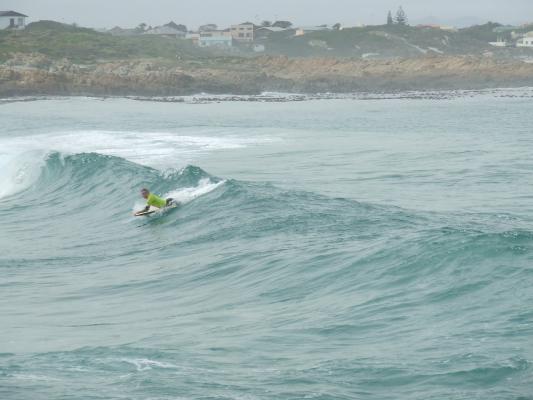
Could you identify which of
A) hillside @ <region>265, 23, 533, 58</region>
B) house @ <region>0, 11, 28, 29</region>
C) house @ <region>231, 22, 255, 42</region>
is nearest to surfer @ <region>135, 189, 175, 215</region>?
house @ <region>0, 11, 28, 29</region>

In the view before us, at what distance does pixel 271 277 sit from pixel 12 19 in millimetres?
118730

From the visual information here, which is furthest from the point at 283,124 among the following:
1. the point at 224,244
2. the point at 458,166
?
the point at 224,244

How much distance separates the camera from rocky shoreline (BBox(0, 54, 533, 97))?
81.3 metres

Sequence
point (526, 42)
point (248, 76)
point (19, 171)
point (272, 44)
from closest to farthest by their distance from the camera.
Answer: point (19, 171), point (248, 76), point (526, 42), point (272, 44)

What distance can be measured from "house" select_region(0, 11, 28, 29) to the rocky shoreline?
108ft

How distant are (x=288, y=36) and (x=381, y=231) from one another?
148 metres

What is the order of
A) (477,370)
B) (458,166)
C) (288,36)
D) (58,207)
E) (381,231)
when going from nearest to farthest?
(477,370) → (381,231) → (58,207) → (458,166) → (288,36)

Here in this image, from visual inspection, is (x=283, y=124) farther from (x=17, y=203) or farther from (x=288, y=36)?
(x=288, y=36)

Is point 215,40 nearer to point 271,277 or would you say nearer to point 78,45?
point 78,45

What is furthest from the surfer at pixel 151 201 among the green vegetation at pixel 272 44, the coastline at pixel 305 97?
the green vegetation at pixel 272 44

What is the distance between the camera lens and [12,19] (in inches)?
5079

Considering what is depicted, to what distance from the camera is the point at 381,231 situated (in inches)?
774

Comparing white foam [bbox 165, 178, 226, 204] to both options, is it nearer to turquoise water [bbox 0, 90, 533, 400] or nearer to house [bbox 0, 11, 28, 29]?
turquoise water [bbox 0, 90, 533, 400]

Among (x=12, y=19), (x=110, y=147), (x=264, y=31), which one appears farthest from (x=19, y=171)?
(x=264, y=31)
